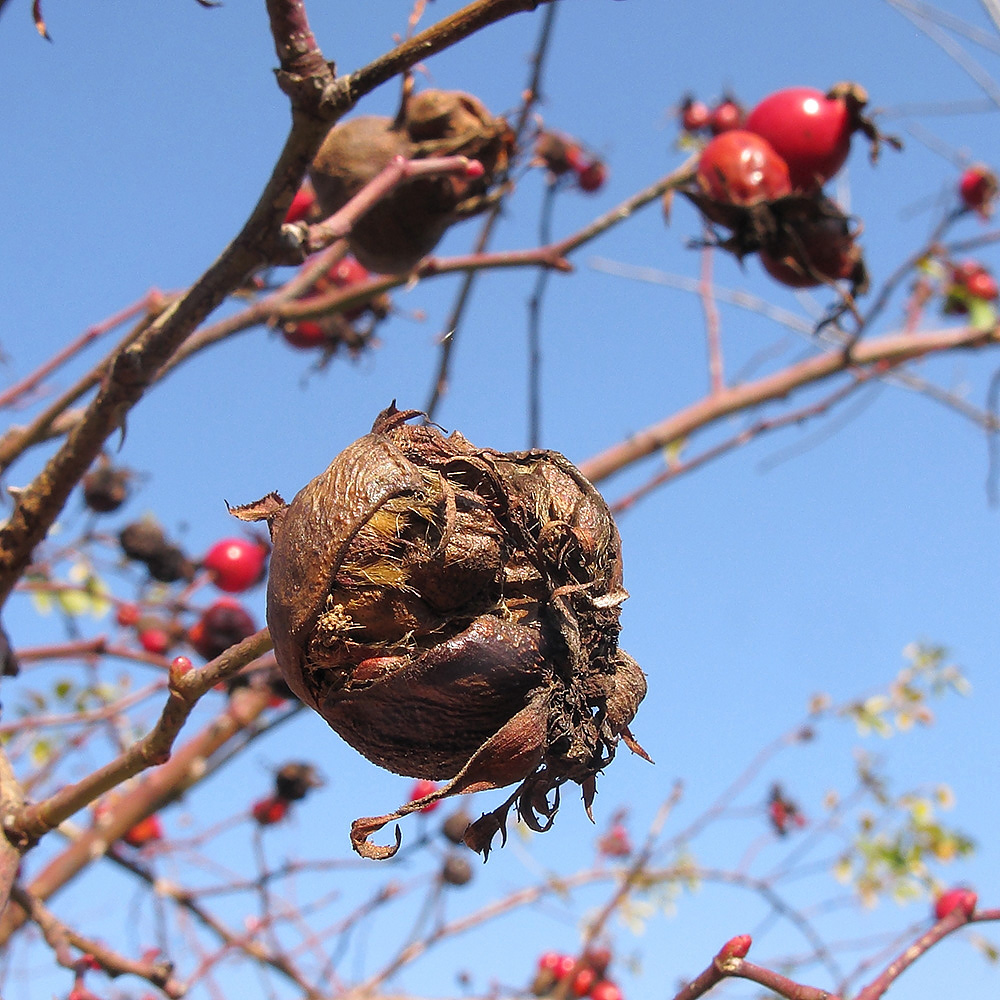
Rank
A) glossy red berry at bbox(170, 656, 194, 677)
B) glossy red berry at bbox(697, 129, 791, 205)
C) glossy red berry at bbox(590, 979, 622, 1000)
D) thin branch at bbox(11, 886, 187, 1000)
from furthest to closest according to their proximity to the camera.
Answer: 1. glossy red berry at bbox(590, 979, 622, 1000)
2. glossy red berry at bbox(697, 129, 791, 205)
3. thin branch at bbox(11, 886, 187, 1000)
4. glossy red berry at bbox(170, 656, 194, 677)

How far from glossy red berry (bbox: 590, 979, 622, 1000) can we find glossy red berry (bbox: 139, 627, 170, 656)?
7.51ft

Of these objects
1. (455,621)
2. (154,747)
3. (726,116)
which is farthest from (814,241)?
(154,747)

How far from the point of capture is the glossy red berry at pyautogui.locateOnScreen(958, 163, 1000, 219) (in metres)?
4.40

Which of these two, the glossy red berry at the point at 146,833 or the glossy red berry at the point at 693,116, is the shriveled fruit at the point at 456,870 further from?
the glossy red berry at the point at 693,116

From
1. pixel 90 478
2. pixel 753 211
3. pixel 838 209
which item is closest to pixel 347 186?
pixel 753 211

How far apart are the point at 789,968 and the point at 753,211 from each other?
2.63 meters

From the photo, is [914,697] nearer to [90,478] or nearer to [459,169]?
[90,478]

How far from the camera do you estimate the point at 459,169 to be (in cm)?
181

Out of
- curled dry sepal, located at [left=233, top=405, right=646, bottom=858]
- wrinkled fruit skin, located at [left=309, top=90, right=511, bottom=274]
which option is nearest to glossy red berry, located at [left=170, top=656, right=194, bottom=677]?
curled dry sepal, located at [left=233, top=405, right=646, bottom=858]

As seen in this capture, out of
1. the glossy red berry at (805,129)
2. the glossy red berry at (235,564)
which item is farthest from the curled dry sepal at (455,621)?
the glossy red berry at (235,564)

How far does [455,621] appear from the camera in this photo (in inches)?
42.6

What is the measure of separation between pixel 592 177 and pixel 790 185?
2074mm

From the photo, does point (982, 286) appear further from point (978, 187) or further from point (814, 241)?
point (814, 241)

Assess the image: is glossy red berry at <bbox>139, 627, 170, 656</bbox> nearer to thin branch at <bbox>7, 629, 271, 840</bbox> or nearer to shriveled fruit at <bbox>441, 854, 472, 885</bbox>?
shriveled fruit at <bbox>441, 854, 472, 885</bbox>
